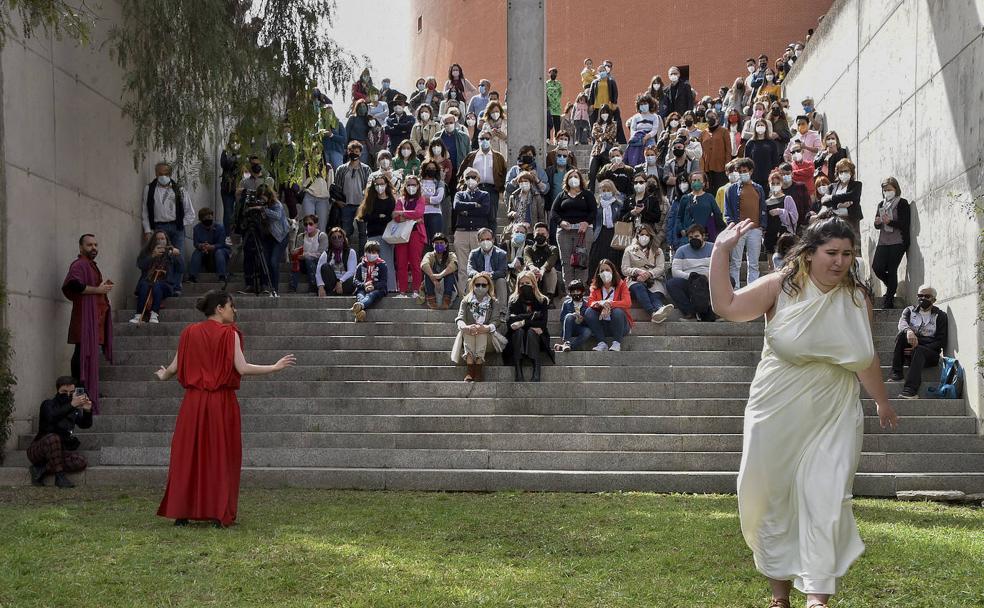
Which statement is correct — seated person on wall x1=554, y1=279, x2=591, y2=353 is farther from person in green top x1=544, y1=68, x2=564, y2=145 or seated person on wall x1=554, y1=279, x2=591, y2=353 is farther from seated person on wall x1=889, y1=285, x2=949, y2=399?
person in green top x1=544, y1=68, x2=564, y2=145

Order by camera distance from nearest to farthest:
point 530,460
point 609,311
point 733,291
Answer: point 733,291
point 530,460
point 609,311

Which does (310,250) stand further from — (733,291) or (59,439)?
(733,291)

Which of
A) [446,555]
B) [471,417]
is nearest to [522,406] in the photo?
[471,417]

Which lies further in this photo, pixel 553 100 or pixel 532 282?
pixel 553 100

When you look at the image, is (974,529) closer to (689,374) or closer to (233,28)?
(689,374)

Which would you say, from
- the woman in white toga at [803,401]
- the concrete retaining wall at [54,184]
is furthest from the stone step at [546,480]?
the woman in white toga at [803,401]

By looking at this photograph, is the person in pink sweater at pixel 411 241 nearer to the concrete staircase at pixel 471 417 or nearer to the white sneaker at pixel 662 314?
the concrete staircase at pixel 471 417

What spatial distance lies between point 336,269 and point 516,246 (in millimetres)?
2728

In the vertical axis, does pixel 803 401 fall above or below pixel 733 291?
below

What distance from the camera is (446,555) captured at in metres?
8.77

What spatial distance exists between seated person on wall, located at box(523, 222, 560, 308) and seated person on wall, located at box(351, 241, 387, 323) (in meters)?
2.07

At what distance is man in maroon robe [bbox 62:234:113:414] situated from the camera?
1561 cm

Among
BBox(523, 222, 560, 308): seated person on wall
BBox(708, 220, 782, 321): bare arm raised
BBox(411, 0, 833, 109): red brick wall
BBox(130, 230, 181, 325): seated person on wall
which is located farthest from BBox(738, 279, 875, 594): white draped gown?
BBox(411, 0, 833, 109): red brick wall

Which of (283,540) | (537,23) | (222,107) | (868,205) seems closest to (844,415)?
(283,540)
